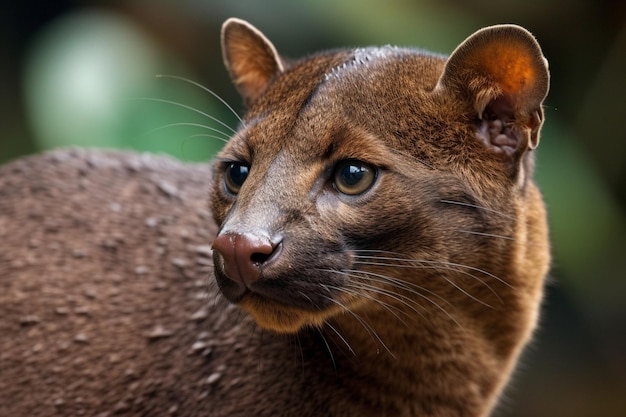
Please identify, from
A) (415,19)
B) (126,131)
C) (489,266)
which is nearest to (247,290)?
(489,266)

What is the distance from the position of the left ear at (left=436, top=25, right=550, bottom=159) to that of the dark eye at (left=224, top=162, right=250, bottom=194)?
0.61 m

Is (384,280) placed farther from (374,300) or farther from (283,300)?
(283,300)

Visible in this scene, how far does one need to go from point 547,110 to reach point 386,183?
10.7 feet

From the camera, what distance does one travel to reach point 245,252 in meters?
2.12

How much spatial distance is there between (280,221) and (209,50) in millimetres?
4763

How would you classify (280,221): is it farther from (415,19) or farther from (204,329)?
(415,19)

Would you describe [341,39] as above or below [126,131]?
above

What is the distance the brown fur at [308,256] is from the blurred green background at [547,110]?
1.72 m

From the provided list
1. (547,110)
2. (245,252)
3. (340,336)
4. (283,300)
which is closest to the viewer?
(245,252)

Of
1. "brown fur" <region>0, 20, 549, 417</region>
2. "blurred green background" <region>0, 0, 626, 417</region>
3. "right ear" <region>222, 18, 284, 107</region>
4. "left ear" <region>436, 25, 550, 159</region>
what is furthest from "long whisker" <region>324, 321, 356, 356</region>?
"blurred green background" <region>0, 0, 626, 417</region>

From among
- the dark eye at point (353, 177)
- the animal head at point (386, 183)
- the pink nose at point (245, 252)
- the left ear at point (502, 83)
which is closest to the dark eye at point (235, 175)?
the animal head at point (386, 183)

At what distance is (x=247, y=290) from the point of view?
7.27 feet

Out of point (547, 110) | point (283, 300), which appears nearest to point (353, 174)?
point (283, 300)

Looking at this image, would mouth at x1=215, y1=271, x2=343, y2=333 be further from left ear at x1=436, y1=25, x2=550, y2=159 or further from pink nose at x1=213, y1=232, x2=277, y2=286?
left ear at x1=436, y1=25, x2=550, y2=159
